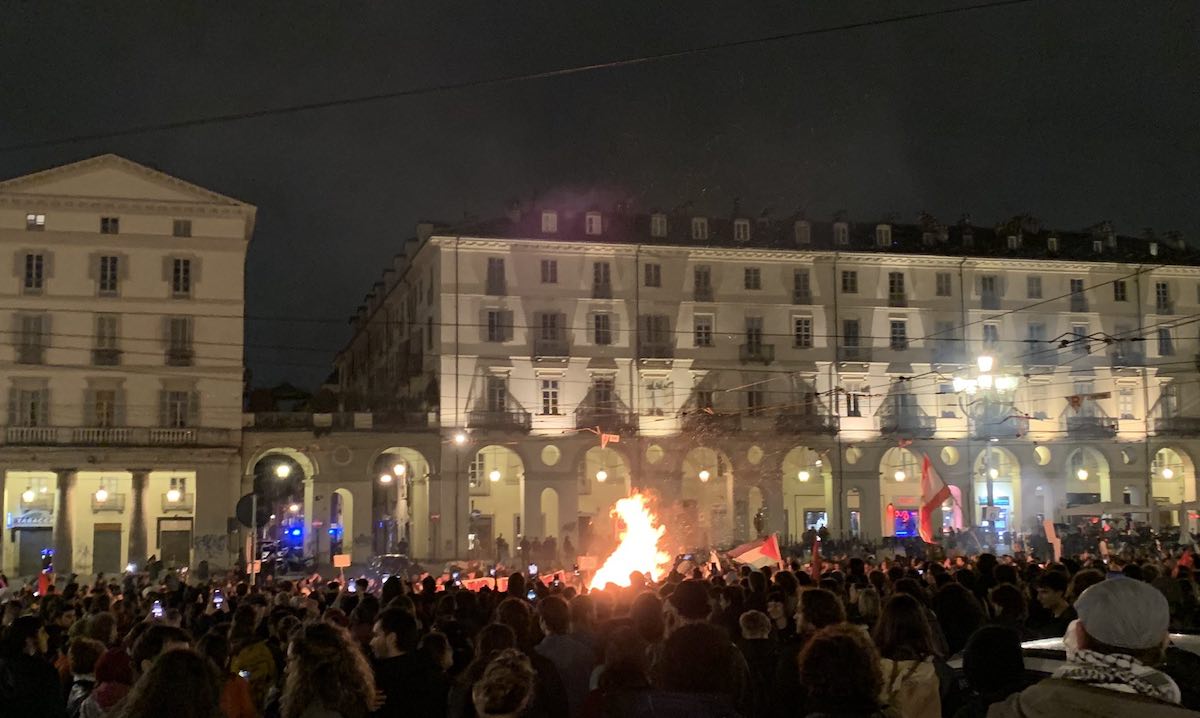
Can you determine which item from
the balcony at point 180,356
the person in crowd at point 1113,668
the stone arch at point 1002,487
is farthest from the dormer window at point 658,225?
the person in crowd at point 1113,668

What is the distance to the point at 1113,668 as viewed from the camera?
347cm

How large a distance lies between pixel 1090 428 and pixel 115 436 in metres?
45.6

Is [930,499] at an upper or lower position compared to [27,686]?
upper

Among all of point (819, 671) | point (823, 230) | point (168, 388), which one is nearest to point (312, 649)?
point (819, 671)

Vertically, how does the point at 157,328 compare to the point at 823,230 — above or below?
below

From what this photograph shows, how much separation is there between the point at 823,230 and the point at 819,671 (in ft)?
195

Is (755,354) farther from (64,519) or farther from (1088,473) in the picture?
(64,519)

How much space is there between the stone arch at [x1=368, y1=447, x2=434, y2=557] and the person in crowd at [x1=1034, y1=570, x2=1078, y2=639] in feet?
139

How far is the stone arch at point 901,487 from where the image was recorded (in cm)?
5756

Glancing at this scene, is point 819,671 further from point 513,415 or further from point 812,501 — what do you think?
point 812,501

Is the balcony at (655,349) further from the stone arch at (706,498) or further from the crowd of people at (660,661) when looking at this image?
the crowd of people at (660,661)

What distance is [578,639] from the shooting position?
8219 millimetres

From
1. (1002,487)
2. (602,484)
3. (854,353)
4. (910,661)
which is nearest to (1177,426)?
(1002,487)

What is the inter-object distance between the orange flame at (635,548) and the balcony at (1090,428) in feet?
108
